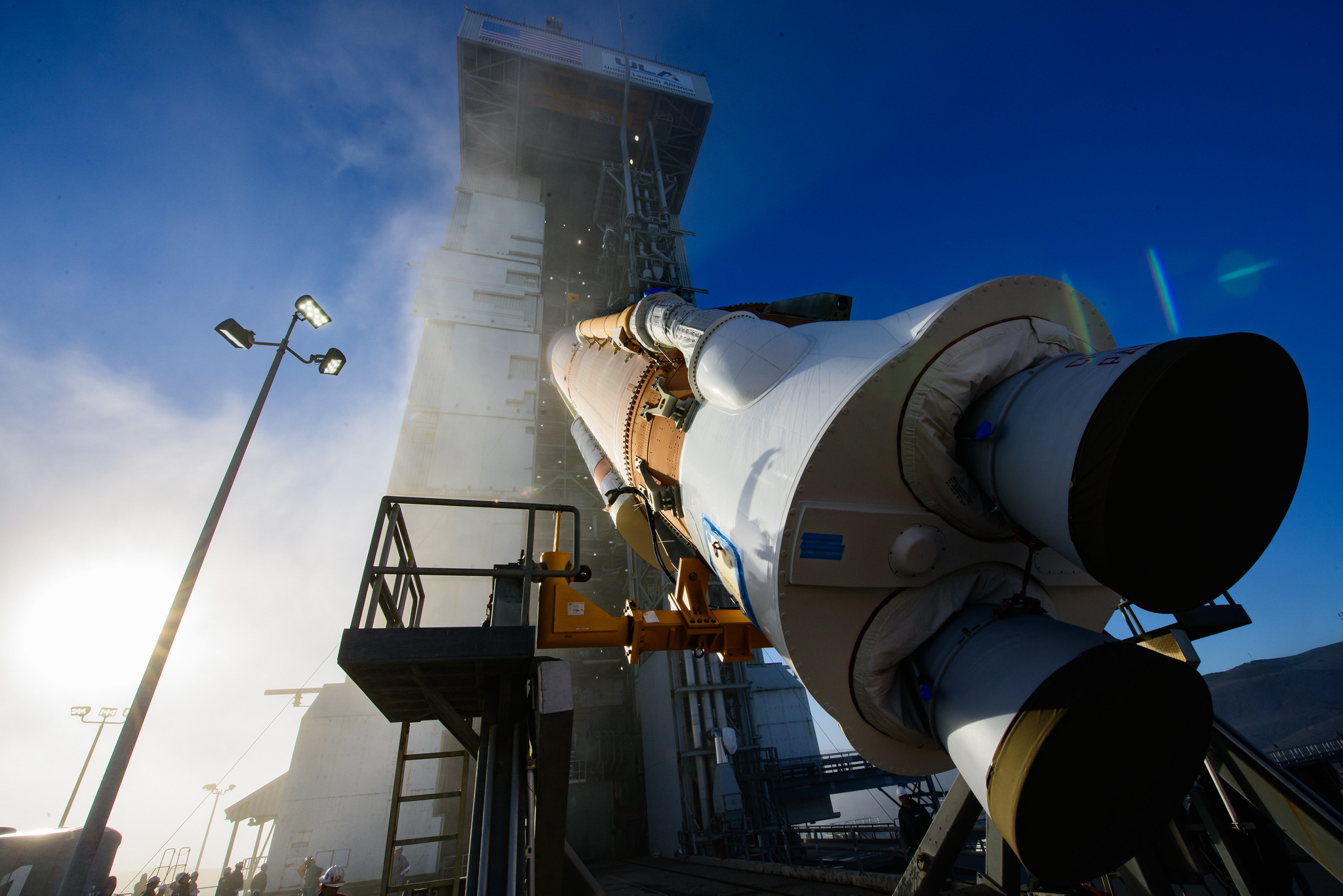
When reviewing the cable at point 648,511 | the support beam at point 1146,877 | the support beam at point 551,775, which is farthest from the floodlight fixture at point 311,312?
the support beam at point 1146,877

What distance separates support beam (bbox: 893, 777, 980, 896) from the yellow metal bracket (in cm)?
154

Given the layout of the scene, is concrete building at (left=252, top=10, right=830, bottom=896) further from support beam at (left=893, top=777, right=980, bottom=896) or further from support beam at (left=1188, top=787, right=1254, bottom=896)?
support beam at (left=1188, top=787, right=1254, bottom=896)

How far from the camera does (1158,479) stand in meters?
2.13

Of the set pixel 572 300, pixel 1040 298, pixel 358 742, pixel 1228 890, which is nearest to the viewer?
pixel 1040 298

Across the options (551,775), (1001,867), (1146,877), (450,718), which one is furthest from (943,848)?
(450,718)

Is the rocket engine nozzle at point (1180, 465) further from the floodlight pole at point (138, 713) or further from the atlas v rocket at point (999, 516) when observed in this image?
the floodlight pole at point (138, 713)

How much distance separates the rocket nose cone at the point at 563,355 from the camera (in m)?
11.0

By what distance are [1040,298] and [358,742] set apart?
47.0ft

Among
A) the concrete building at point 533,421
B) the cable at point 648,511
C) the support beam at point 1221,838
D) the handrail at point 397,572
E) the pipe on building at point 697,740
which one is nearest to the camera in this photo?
the support beam at point 1221,838

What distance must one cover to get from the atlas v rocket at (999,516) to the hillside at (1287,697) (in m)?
43.6

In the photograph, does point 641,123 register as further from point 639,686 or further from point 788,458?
point 788,458

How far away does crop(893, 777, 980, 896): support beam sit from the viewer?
11.4 ft

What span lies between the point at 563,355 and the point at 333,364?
4.86 metres

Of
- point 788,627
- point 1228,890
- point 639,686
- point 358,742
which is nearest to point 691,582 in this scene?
point 788,627
